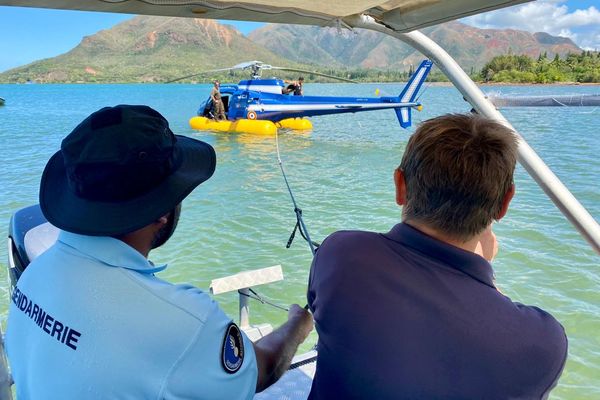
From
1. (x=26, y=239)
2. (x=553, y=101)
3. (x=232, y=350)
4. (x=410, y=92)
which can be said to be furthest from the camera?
(x=410, y=92)

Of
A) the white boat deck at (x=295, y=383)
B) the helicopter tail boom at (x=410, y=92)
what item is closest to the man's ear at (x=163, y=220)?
the white boat deck at (x=295, y=383)

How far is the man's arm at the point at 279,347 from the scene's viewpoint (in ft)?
3.80

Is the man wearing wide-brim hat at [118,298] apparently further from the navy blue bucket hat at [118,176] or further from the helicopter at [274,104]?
the helicopter at [274,104]

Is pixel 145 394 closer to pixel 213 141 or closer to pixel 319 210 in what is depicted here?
pixel 319 210

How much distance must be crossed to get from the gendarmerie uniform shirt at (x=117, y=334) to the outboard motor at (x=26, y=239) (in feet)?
4.28

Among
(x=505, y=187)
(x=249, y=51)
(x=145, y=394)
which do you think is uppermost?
(x=249, y=51)

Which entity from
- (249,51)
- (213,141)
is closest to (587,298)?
(213,141)

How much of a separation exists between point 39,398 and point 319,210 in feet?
25.5

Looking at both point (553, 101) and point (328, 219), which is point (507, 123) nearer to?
point (553, 101)

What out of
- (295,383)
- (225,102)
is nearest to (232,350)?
(295,383)

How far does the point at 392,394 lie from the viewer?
3.30 feet

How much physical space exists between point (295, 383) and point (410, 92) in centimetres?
1743

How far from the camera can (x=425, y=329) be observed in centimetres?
98

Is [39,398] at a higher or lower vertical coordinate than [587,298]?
higher
